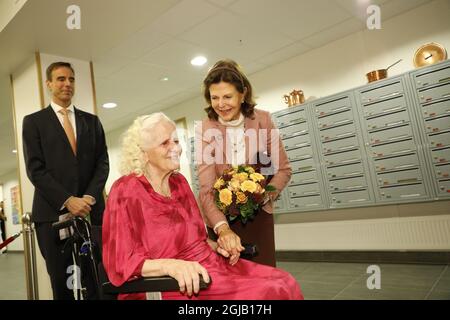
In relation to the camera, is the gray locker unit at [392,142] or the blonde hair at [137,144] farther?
the gray locker unit at [392,142]

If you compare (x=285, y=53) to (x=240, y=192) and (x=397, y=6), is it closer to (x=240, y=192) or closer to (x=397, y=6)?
(x=397, y=6)

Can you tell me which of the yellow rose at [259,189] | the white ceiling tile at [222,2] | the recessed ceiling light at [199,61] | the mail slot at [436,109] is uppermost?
the recessed ceiling light at [199,61]

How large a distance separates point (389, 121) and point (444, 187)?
3.08 feet

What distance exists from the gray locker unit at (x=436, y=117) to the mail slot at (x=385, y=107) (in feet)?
0.51

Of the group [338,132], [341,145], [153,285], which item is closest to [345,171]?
[341,145]

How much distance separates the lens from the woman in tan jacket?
166 cm

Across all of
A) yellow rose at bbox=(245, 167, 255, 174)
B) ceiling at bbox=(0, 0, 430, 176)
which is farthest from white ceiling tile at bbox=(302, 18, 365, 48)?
yellow rose at bbox=(245, 167, 255, 174)

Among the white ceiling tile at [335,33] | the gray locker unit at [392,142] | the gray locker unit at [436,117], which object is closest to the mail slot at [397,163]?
the gray locker unit at [392,142]

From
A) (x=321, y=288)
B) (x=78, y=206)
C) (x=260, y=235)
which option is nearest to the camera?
(x=260, y=235)

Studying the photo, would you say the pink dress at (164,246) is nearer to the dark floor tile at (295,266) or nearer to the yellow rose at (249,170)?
the yellow rose at (249,170)

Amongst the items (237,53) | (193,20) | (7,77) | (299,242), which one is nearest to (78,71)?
(7,77)

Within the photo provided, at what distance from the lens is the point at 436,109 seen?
144 inches

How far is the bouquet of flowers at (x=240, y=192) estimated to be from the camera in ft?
4.91
